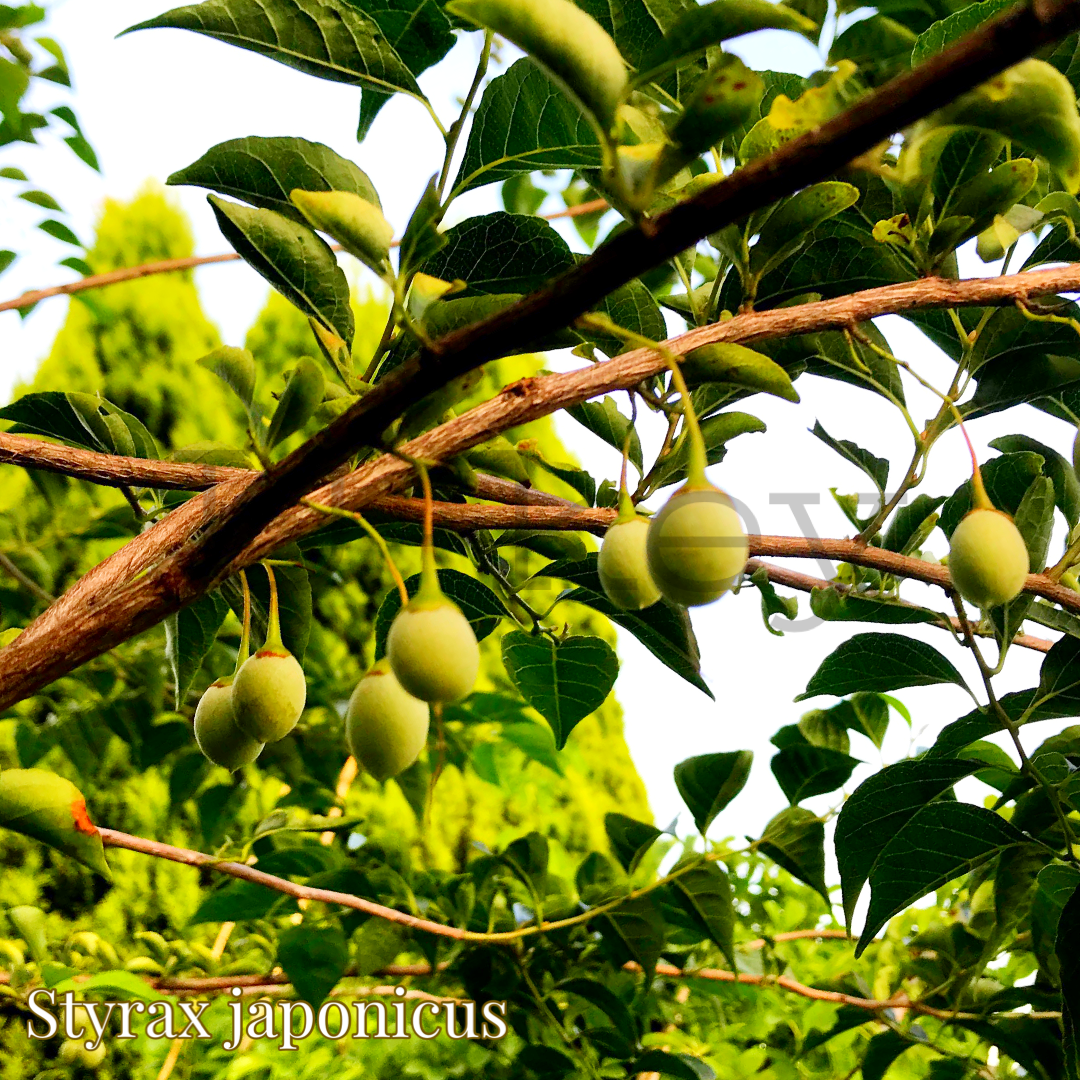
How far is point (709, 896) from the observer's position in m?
1.10

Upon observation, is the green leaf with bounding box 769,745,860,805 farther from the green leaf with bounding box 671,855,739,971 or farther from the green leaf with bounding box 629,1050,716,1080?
the green leaf with bounding box 629,1050,716,1080

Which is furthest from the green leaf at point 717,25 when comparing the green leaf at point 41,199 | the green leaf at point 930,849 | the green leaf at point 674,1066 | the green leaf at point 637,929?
the green leaf at point 41,199

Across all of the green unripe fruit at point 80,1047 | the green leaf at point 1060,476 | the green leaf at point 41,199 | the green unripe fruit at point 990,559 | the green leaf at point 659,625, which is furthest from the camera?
the green leaf at point 41,199

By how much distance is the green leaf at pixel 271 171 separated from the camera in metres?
0.61

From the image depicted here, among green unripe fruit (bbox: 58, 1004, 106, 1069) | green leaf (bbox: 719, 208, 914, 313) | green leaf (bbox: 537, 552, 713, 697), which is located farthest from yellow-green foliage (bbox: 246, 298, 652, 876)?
green leaf (bbox: 719, 208, 914, 313)

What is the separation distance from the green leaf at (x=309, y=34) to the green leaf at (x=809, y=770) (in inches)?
32.6

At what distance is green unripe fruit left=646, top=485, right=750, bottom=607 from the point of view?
0.44 metres

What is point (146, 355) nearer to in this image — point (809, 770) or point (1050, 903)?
point (809, 770)

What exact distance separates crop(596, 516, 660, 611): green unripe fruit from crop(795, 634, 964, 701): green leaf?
0.39 metres

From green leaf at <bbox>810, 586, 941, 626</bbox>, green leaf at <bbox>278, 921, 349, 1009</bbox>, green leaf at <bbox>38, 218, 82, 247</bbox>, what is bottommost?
green leaf at <bbox>278, 921, 349, 1009</bbox>

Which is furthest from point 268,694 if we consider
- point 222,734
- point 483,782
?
point 483,782

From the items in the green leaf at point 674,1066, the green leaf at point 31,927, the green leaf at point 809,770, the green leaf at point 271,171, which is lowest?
the green leaf at point 674,1066

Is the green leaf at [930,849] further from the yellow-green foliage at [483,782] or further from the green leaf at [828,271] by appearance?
the yellow-green foliage at [483,782]

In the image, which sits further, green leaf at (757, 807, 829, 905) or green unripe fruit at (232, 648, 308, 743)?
green leaf at (757, 807, 829, 905)
